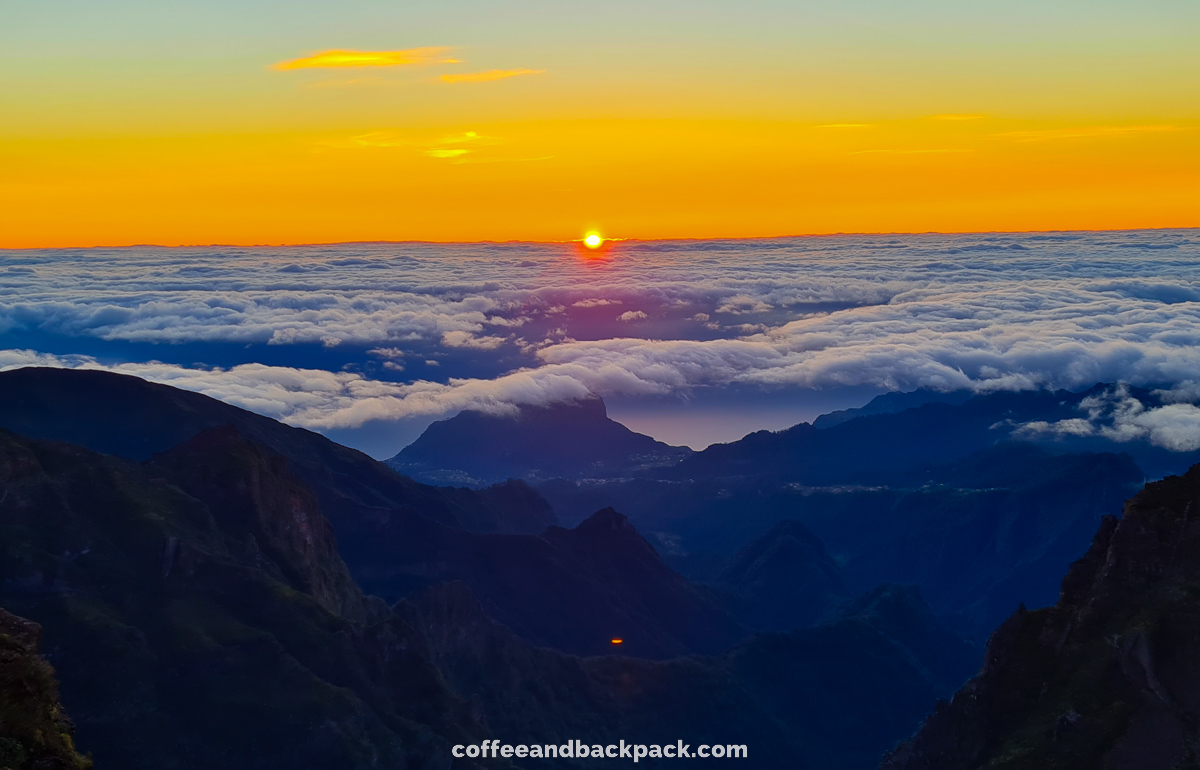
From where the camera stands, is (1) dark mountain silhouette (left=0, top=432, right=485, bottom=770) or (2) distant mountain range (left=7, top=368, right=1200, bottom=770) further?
(1) dark mountain silhouette (left=0, top=432, right=485, bottom=770)

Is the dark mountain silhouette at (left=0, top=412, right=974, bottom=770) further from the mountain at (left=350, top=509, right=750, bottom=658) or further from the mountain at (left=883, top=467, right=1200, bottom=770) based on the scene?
the mountain at (left=883, top=467, right=1200, bottom=770)

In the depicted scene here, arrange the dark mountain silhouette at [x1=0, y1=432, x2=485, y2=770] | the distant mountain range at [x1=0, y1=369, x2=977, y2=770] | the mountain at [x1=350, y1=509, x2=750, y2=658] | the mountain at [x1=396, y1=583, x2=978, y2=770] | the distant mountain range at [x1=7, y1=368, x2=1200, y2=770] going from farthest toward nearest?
the mountain at [x1=350, y1=509, x2=750, y2=658]
the mountain at [x1=396, y1=583, x2=978, y2=770]
the distant mountain range at [x1=0, y1=369, x2=977, y2=770]
the dark mountain silhouette at [x1=0, y1=432, x2=485, y2=770]
the distant mountain range at [x1=7, y1=368, x2=1200, y2=770]

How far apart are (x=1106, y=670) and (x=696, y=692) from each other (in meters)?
85.7

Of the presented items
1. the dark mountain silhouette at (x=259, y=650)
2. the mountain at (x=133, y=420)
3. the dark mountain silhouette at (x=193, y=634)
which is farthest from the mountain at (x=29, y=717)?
the mountain at (x=133, y=420)

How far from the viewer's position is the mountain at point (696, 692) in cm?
14562

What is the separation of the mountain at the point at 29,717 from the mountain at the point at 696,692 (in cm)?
8142

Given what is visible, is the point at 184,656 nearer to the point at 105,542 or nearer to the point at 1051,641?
the point at 105,542

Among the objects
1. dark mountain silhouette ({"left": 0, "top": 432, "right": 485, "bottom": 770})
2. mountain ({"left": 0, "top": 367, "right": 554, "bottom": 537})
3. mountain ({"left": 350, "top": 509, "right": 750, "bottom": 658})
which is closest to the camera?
dark mountain silhouette ({"left": 0, "top": 432, "right": 485, "bottom": 770})

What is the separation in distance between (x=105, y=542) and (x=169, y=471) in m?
22.2

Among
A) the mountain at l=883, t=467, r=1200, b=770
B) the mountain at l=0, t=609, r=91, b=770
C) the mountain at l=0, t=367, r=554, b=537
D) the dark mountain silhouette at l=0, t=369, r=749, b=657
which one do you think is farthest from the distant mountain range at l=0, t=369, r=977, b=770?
the mountain at l=0, t=609, r=91, b=770

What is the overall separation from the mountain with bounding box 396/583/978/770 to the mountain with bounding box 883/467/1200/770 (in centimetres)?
5642

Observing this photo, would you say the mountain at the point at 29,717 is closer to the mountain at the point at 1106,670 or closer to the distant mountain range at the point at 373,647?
the distant mountain range at the point at 373,647

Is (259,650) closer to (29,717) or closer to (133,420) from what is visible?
(29,717)

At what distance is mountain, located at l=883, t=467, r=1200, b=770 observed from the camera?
7425cm
